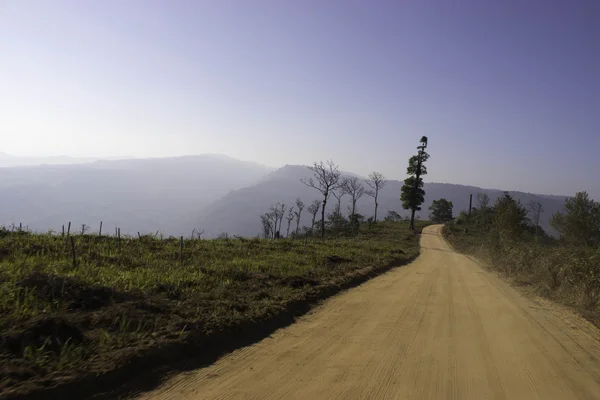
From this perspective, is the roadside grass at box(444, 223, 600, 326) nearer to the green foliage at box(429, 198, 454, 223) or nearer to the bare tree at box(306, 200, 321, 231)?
the bare tree at box(306, 200, 321, 231)

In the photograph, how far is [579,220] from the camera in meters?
33.0

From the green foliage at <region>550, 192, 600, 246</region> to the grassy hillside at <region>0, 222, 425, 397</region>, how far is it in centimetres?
2969

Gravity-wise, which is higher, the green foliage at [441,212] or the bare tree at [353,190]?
the bare tree at [353,190]

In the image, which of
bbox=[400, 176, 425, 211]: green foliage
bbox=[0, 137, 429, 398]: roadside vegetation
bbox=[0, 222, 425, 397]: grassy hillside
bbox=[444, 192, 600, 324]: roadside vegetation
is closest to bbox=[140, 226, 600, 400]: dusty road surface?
bbox=[0, 137, 429, 398]: roadside vegetation

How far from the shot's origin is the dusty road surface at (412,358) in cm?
455

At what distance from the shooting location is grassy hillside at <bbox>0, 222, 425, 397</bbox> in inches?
180

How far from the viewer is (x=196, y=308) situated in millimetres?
7086

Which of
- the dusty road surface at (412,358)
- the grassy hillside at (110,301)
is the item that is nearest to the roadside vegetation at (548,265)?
the dusty road surface at (412,358)

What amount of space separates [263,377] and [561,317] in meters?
7.71

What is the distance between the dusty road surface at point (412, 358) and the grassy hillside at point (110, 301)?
0.92m

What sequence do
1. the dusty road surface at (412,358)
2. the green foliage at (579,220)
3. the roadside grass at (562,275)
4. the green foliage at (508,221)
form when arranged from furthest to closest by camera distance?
the green foliage at (579,220), the green foliage at (508,221), the roadside grass at (562,275), the dusty road surface at (412,358)

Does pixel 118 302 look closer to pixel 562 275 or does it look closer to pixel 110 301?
pixel 110 301

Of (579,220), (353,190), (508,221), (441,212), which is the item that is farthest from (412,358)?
(441,212)

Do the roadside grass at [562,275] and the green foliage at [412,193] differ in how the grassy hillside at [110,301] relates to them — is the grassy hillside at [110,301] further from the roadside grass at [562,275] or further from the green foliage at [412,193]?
the green foliage at [412,193]
